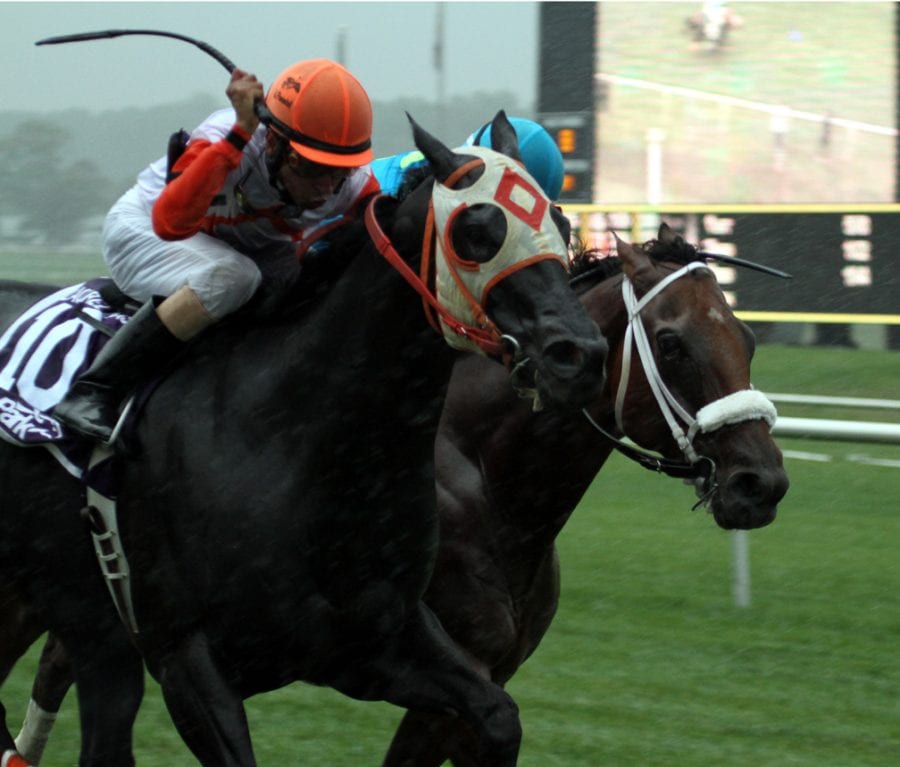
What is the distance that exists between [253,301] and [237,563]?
0.58 metres

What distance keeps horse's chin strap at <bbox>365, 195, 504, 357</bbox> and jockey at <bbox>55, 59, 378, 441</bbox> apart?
0.57 feet

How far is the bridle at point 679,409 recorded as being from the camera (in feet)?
11.7

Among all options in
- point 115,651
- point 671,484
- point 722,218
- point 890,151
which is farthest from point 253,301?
point 890,151

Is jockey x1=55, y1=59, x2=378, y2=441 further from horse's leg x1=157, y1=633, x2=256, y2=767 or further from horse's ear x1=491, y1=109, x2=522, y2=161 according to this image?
horse's leg x1=157, y1=633, x2=256, y2=767

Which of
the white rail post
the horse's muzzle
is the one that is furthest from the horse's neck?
the white rail post

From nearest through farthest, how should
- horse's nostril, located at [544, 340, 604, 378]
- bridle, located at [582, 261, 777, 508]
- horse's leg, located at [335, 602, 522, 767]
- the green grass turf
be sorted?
1. horse's nostril, located at [544, 340, 604, 378]
2. horse's leg, located at [335, 602, 522, 767]
3. bridle, located at [582, 261, 777, 508]
4. the green grass turf

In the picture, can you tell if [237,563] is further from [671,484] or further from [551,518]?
[671,484]

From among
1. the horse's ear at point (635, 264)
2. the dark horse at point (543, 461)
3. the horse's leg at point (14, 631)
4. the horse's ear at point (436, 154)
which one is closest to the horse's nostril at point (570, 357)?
the horse's ear at point (436, 154)

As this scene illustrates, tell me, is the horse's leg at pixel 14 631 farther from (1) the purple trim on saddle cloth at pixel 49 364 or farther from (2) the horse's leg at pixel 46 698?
(1) the purple trim on saddle cloth at pixel 49 364

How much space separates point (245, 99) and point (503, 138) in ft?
1.74

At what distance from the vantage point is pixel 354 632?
126 inches

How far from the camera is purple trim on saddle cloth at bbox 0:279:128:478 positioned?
3.44 meters

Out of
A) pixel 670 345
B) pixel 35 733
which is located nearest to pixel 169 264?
pixel 670 345

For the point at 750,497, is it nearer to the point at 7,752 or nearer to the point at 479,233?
the point at 479,233
